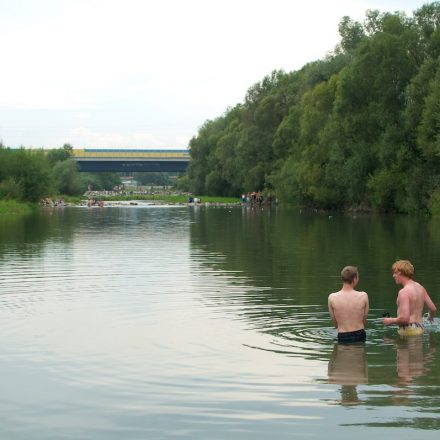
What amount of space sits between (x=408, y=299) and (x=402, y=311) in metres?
0.33

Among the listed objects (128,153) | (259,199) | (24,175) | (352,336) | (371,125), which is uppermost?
(128,153)

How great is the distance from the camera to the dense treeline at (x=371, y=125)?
70625 mm

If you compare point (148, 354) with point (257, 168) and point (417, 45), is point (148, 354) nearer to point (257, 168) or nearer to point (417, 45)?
point (417, 45)

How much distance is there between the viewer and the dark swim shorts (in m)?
15.2

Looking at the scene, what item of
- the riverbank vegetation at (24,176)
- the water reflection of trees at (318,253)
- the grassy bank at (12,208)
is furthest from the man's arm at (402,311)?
the riverbank vegetation at (24,176)

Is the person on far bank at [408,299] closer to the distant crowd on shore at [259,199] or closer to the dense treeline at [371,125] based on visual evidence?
the dense treeline at [371,125]

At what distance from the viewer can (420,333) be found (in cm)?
1592

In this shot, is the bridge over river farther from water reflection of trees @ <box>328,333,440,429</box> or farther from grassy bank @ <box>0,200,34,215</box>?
water reflection of trees @ <box>328,333,440,429</box>

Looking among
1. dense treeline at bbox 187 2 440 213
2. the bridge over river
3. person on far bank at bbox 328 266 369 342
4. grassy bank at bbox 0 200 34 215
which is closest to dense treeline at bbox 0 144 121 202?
grassy bank at bbox 0 200 34 215

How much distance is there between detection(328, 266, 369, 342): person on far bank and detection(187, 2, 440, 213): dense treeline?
51.5m

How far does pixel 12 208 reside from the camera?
96.1 m

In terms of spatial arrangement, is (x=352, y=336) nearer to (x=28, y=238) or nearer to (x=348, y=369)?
(x=348, y=369)

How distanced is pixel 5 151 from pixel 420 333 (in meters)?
100

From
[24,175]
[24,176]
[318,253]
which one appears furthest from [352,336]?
[24,176]
